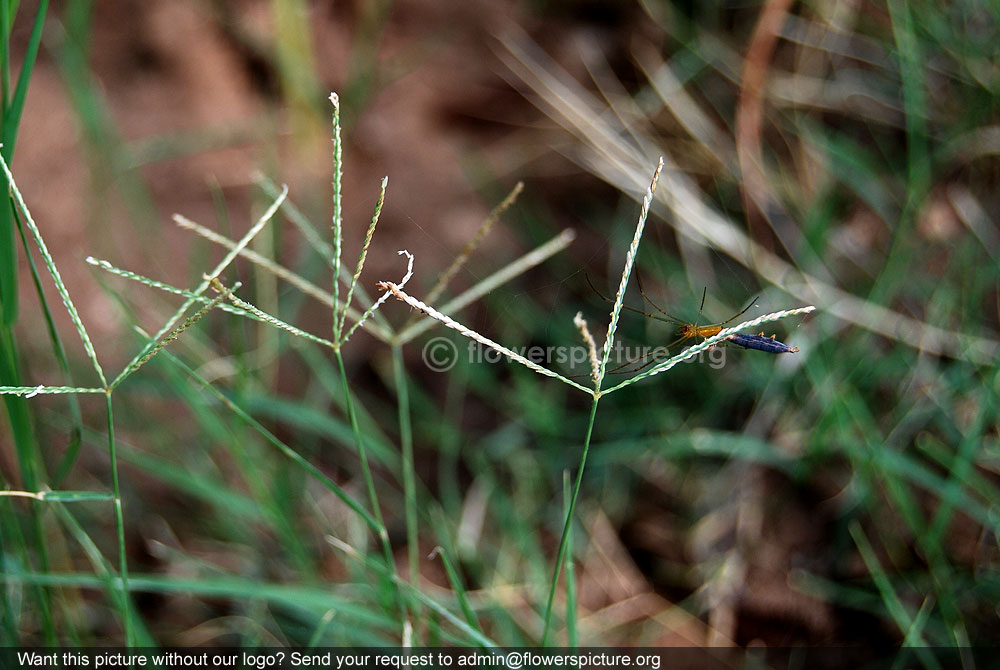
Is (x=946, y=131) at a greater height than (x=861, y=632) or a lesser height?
greater

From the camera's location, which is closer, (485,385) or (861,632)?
(861,632)

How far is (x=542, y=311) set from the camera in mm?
1895

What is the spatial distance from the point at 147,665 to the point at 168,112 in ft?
5.09

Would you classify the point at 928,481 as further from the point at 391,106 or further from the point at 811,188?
the point at 391,106

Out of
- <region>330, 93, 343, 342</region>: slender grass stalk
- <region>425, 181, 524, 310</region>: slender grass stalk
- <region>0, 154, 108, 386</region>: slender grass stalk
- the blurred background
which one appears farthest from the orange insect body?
<region>0, 154, 108, 386</region>: slender grass stalk

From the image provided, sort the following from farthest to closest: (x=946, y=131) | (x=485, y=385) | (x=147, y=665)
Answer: (x=485, y=385) → (x=946, y=131) → (x=147, y=665)

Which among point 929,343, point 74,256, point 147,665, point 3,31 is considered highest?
point 3,31

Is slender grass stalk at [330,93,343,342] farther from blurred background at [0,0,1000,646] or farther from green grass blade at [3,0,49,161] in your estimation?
blurred background at [0,0,1000,646]

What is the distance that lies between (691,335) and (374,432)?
0.89m

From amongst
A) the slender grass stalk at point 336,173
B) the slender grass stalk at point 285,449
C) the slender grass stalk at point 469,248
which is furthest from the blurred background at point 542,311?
the slender grass stalk at point 336,173

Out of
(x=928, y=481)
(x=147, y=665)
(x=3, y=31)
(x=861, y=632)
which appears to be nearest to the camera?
(x=3, y=31)

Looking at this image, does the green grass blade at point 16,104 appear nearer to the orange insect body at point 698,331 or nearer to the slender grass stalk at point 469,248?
the slender grass stalk at point 469,248

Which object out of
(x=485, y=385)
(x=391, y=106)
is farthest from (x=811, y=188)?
(x=391, y=106)

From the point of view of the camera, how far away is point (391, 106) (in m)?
2.17
